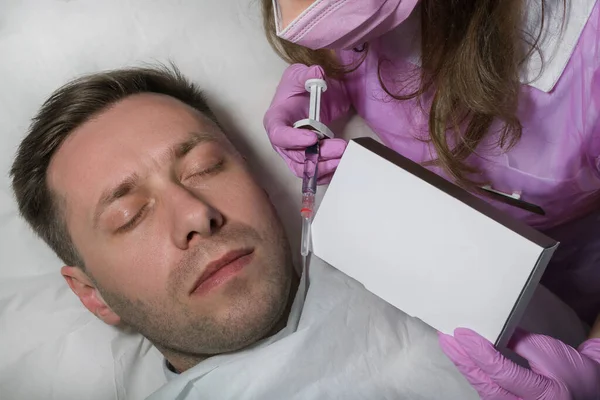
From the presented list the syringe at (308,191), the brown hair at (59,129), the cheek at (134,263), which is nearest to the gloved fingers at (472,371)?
the syringe at (308,191)

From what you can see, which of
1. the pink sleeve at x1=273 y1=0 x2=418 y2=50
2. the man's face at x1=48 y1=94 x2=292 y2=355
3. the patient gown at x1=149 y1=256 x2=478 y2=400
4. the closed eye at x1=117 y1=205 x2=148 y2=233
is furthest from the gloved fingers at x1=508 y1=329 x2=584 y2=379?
the closed eye at x1=117 y1=205 x2=148 y2=233

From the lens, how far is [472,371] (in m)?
0.79

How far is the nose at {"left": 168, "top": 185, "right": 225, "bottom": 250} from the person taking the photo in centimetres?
91

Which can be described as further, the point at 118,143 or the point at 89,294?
the point at 89,294

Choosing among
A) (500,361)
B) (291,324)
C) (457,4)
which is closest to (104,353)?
(291,324)

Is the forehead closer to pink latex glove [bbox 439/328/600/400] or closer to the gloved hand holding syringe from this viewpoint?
the gloved hand holding syringe

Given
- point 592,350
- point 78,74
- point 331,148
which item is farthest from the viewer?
point 78,74

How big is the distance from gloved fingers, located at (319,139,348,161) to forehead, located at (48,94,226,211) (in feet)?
0.78

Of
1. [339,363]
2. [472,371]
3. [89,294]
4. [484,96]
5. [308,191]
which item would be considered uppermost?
[484,96]

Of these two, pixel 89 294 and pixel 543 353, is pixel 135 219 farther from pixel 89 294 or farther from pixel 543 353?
pixel 543 353

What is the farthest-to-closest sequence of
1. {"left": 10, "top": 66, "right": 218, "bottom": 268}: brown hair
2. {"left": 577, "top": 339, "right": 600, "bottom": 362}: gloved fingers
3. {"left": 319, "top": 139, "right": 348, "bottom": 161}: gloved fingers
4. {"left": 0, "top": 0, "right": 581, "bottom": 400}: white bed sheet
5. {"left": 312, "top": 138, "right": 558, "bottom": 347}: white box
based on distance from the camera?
{"left": 0, "top": 0, "right": 581, "bottom": 400}: white bed sheet, {"left": 10, "top": 66, "right": 218, "bottom": 268}: brown hair, {"left": 319, "top": 139, "right": 348, "bottom": 161}: gloved fingers, {"left": 577, "top": 339, "right": 600, "bottom": 362}: gloved fingers, {"left": 312, "top": 138, "right": 558, "bottom": 347}: white box

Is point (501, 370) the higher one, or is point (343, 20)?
point (343, 20)

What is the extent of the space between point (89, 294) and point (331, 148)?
0.59m

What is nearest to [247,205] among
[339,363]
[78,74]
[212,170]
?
[212,170]
